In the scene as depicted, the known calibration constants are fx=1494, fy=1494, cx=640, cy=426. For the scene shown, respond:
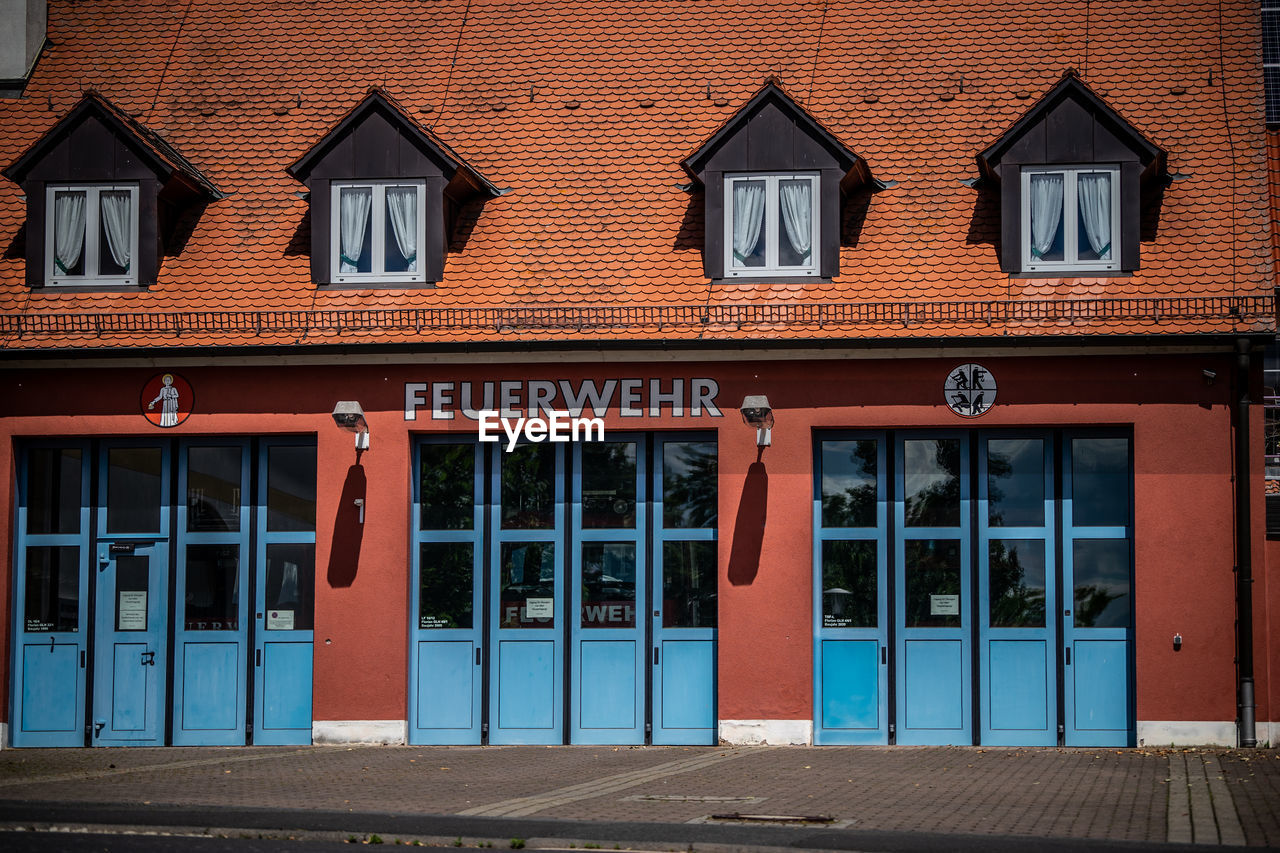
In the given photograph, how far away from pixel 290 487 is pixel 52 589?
3.10 meters

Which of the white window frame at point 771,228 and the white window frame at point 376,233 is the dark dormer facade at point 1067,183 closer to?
the white window frame at point 771,228

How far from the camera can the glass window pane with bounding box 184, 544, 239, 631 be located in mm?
17609

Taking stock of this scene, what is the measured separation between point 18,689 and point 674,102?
10.9 metres

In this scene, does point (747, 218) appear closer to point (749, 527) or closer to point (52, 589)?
point (749, 527)

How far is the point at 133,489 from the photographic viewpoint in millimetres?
17875

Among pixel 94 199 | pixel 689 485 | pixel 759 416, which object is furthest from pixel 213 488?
pixel 759 416

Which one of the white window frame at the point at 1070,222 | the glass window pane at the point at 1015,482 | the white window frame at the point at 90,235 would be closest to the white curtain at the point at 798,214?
the white window frame at the point at 1070,222

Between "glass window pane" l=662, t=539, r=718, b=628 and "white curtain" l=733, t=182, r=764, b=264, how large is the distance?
11.5ft

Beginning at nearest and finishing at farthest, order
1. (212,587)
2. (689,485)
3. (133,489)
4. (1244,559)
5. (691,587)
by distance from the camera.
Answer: (1244,559)
(691,587)
(689,485)
(212,587)
(133,489)

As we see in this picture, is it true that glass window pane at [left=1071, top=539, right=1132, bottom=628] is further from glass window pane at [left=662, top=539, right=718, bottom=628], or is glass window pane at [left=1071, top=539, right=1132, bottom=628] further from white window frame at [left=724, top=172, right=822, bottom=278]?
white window frame at [left=724, top=172, right=822, bottom=278]

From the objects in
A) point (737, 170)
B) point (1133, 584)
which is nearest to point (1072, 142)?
point (737, 170)

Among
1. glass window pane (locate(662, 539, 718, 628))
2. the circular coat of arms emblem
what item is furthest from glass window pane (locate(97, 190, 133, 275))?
glass window pane (locate(662, 539, 718, 628))

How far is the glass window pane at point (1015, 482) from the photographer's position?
16922 millimetres

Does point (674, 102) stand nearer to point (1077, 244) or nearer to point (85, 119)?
point (1077, 244)
